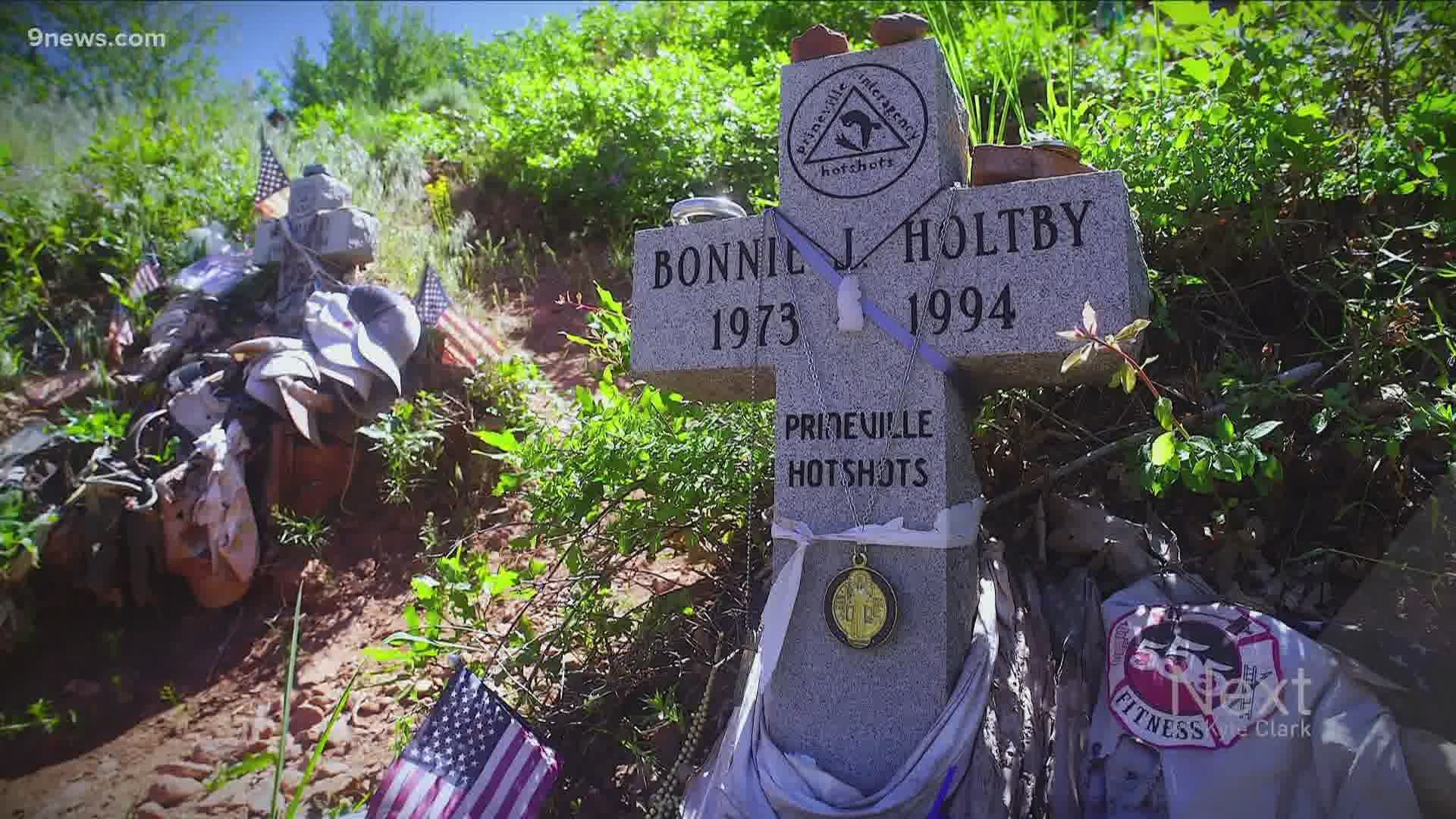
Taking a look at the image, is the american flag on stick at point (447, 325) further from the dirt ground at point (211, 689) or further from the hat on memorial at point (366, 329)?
the dirt ground at point (211, 689)

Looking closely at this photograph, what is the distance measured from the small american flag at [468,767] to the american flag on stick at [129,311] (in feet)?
12.6

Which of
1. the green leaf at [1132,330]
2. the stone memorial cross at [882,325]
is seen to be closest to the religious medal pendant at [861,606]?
the stone memorial cross at [882,325]

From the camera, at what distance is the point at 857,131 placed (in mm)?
2279

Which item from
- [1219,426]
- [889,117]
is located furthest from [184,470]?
[1219,426]

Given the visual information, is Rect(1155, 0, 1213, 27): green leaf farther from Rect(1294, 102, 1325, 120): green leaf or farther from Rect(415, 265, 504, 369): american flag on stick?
Rect(415, 265, 504, 369): american flag on stick

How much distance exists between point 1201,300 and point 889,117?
4.56ft

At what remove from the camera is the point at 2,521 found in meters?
4.04

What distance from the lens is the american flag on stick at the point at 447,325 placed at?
15.2 ft

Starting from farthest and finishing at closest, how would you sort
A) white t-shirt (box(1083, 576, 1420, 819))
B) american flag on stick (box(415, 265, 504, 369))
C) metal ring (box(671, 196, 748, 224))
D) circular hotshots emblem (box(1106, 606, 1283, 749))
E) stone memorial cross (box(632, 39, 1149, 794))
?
american flag on stick (box(415, 265, 504, 369)) < metal ring (box(671, 196, 748, 224)) < stone memorial cross (box(632, 39, 1149, 794)) < circular hotshots emblem (box(1106, 606, 1283, 749)) < white t-shirt (box(1083, 576, 1420, 819))

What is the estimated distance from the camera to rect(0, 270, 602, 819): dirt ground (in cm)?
327

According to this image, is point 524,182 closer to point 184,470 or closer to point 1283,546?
point 184,470

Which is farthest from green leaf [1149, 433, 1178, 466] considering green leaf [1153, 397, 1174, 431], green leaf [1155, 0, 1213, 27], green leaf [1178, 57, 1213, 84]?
green leaf [1155, 0, 1213, 27]
